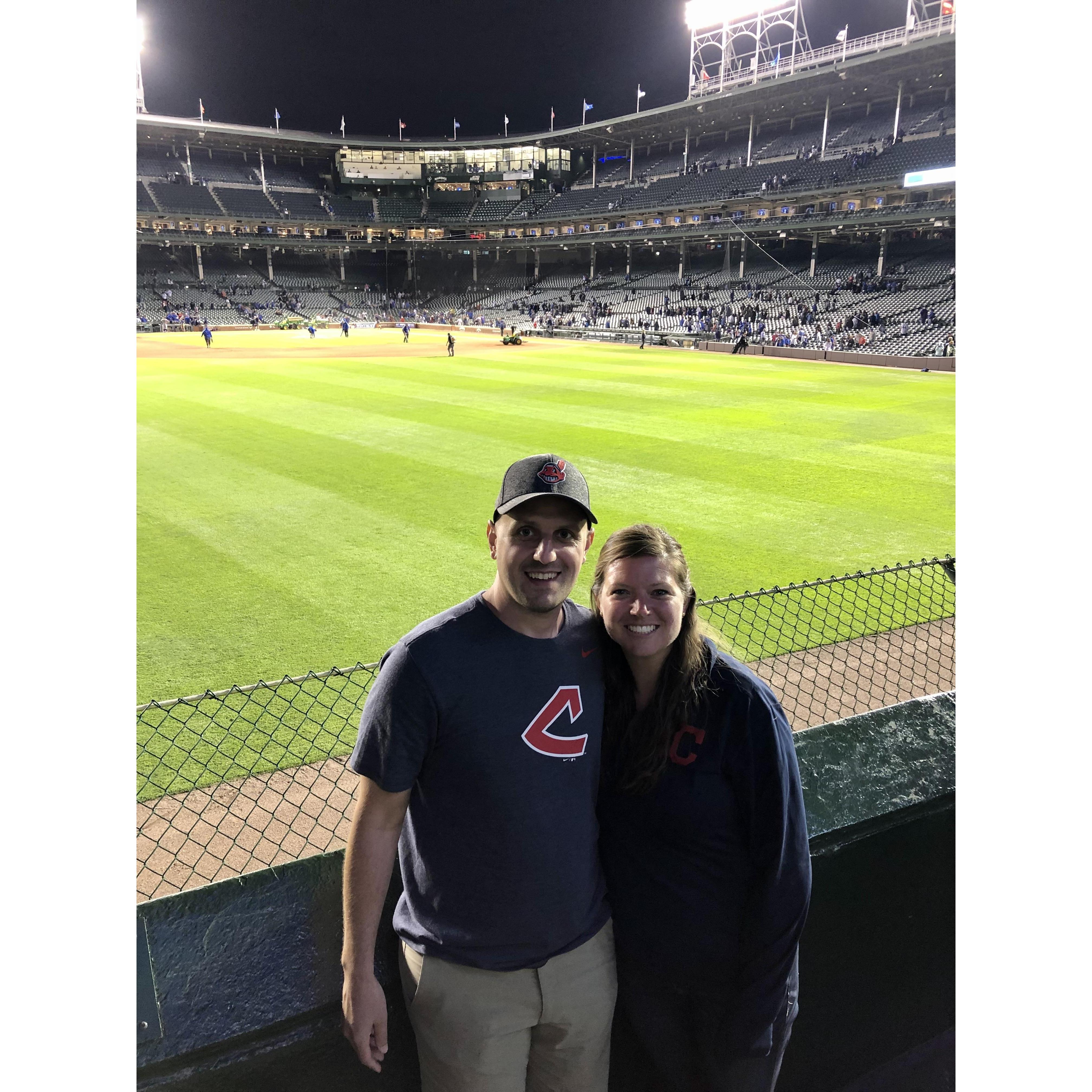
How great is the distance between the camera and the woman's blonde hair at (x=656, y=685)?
244 centimetres

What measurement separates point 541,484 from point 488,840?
1.06 m

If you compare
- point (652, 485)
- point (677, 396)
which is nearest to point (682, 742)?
point (652, 485)

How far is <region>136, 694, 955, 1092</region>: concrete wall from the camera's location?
87.6 inches

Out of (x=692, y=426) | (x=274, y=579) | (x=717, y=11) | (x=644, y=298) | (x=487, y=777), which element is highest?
(x=717, y=11)

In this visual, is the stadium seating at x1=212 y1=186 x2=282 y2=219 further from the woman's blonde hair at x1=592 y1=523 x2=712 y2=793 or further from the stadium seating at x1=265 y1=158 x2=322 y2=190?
the woman's blonde hair at x1=592 y1=523 x2=712 y2=793

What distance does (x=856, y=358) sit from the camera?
40844 mm

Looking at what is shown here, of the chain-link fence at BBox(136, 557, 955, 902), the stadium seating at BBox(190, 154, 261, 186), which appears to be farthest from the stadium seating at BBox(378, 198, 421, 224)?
the chain-link fence at BBox(136, 557, 955, 902)

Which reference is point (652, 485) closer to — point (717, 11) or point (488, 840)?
point (488, 840)

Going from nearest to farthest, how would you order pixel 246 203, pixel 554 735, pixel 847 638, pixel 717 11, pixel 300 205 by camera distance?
pixel 554 735
pixel 847 638
pixel 717 11
pixel 246 203
pixel 300 205

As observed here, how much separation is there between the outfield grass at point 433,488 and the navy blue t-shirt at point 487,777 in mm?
5573

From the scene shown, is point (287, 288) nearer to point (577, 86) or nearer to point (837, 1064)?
point (577, 86)

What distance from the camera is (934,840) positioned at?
3508mm

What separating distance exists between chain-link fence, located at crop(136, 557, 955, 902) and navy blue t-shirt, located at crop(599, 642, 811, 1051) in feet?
2.10
